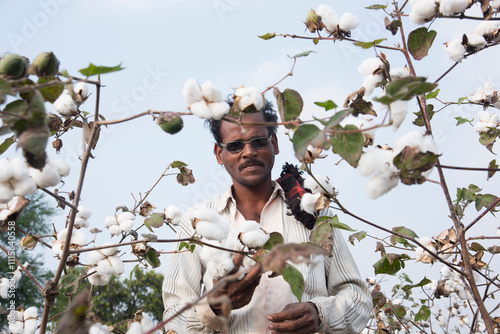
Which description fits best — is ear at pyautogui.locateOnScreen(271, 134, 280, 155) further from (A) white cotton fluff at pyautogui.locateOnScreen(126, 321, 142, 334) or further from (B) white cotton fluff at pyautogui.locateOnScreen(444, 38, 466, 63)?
(A) white cotton fluff at pyautogui.locateOnScreen(126, 321, 142, 334)

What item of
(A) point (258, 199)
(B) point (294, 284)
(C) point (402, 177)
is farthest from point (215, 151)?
(C) point (402, 177)

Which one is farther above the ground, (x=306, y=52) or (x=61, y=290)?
(x=306, y=52)

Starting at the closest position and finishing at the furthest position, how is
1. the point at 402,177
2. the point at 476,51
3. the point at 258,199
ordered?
the point at 402,177 → the point at 476,51 → the point at 258,199

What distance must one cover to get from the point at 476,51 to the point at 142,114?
918 mm

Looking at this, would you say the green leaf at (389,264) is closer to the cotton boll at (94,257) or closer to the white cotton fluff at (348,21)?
the white cotton fluff at (348,21)

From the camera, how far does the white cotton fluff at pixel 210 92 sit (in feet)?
2.75

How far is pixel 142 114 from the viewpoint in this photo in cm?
81

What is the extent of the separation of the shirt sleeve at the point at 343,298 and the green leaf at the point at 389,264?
0.29m

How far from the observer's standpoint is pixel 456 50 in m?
1.22

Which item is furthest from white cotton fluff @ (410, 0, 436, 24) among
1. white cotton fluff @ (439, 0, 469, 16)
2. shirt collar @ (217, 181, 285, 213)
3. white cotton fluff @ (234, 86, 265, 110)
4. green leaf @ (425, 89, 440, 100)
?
shirt collar @ (217, 181, 285, 213)

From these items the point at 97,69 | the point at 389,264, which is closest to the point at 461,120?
the point at 389,264

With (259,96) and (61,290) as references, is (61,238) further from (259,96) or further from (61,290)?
(259,96)

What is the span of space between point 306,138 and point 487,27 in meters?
0.79

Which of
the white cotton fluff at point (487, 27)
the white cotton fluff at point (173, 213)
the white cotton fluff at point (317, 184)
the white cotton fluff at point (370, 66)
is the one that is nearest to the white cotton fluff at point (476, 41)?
the white cotton fluff at point (487, 27)
